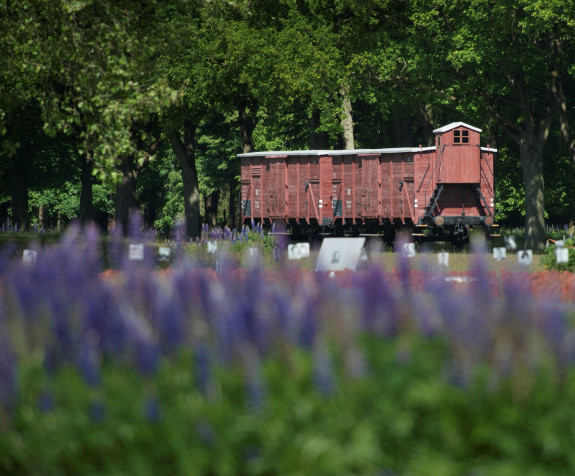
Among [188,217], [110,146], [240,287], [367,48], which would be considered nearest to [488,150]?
[367,48]

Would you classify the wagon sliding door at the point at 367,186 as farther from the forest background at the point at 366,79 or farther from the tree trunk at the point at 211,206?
the tree trunk at the point at 211,206

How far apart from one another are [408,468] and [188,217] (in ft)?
135

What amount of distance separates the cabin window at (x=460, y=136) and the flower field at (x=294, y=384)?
1178 inches

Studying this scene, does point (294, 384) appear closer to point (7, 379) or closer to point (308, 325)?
point (308, 325)

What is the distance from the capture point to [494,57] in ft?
110

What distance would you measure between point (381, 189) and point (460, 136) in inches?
135

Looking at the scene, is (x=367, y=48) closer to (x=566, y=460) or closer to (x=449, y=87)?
(x=449, y=87)

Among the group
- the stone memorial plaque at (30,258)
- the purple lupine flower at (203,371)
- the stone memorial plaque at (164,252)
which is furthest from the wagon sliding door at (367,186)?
the purple lupine flower at (203,371)

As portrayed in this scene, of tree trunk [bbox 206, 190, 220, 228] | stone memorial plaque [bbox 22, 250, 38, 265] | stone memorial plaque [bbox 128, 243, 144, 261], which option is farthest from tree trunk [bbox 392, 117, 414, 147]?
stone memorial plaque [bbox 22, 250, 38, 265]

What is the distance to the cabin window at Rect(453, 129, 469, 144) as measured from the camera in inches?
1368

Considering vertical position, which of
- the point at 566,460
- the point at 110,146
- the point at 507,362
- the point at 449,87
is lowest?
the point at 566,460

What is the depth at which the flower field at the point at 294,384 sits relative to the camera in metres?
4.24

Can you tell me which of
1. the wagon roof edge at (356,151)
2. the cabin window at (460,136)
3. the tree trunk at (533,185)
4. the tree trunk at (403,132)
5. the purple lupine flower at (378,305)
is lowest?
the purple lupine flower at (378,305)

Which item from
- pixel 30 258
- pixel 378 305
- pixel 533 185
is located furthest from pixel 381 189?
pixel 378 305
